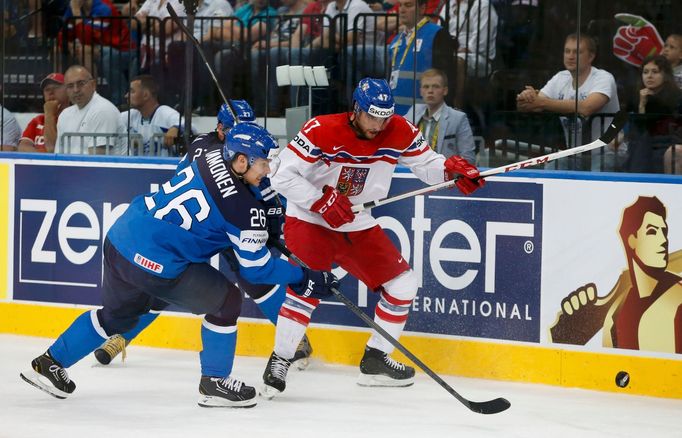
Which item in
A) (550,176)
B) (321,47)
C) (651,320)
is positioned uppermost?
(321,47)

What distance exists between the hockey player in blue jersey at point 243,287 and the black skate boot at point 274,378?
0.32 meters

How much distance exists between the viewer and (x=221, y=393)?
4.77 meters

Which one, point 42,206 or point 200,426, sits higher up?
point 42,206

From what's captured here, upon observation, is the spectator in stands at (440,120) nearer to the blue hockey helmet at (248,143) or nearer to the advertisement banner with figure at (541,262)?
the advertisement banner with figure at (541,262)

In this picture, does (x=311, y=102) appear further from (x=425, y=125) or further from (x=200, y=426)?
(x=200, y=426)

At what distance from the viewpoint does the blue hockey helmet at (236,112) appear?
5.53m

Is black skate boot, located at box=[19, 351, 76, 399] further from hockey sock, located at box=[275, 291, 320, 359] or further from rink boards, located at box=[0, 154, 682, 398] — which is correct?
rink boards, located at box=[0, 154, 682, 398]

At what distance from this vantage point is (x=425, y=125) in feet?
19.7

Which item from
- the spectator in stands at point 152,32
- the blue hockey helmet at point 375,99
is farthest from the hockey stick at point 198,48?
the blue hockey helmet at point 375,99

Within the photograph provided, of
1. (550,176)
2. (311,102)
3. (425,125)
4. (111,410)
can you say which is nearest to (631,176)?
(550,176)

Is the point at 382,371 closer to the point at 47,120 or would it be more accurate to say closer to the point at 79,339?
the point at 79,339

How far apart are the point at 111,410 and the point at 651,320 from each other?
7.00 ft

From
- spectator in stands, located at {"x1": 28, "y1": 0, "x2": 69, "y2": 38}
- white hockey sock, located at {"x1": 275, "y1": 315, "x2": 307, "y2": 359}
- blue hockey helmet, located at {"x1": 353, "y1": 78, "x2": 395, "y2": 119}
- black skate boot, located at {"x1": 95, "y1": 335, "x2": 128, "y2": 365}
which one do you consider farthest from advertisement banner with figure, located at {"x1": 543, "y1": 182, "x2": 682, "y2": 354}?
spectator in stands, located at {"x1": 28, "y1": 0, "x2": 69, "y2": 38}

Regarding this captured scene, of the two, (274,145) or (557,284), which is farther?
(557,284)
